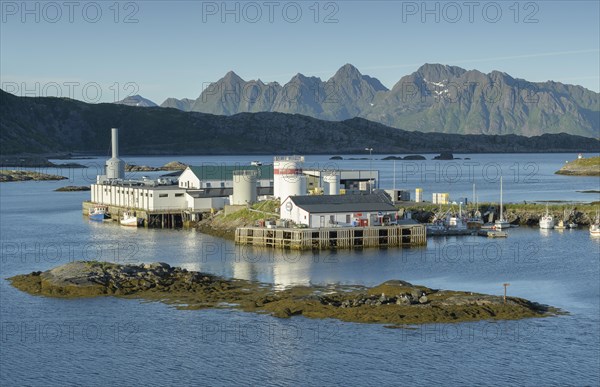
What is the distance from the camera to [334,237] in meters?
77.6

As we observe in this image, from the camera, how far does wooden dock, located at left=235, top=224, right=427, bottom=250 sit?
77125 millimetres

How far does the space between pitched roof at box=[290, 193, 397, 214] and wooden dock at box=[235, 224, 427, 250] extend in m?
2.24

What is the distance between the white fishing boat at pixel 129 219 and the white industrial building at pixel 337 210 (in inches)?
958

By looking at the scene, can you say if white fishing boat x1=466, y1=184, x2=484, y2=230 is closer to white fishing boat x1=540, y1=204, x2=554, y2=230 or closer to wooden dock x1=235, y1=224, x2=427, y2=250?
A: white fishing boat x1=540, y1=204, x2=554, y2=230

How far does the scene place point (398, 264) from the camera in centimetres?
6819

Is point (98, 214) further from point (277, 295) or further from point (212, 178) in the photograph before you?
point (277, 295)

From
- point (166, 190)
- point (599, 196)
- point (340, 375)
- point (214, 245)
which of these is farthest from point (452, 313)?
point (599, 196)

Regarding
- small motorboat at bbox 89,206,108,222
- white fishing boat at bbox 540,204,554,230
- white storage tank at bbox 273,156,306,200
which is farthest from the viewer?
small motorboat at bbox 89,206,108,222

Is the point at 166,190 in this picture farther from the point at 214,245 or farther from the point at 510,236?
the point at 510,236

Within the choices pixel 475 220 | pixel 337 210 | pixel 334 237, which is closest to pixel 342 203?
pixel 337 210

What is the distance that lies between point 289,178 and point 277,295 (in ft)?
109

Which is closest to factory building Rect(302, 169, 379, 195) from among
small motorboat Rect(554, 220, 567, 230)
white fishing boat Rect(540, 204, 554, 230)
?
white fishing boat Rect(540, 204, 554, 230)

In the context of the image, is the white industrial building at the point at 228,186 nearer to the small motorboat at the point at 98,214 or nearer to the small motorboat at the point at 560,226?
the small motorboat at the point at 98,214

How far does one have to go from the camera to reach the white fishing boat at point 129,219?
9956cm
